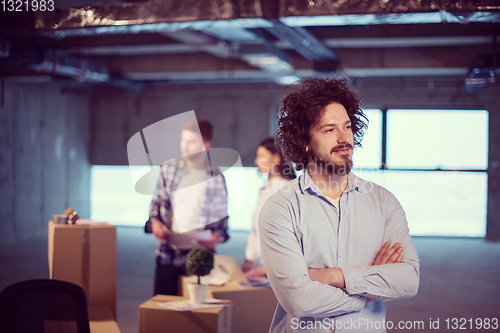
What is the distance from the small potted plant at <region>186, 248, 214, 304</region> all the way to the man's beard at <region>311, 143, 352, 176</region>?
0.93 meters

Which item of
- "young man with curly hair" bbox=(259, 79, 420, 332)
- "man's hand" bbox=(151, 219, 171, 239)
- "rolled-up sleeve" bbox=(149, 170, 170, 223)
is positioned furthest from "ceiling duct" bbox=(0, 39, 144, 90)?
"young man with curly hair" bbox=(259, 79, 420, 332)

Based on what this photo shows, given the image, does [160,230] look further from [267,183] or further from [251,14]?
[251,14]

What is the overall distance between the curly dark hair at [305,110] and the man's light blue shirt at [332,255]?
0.41ft

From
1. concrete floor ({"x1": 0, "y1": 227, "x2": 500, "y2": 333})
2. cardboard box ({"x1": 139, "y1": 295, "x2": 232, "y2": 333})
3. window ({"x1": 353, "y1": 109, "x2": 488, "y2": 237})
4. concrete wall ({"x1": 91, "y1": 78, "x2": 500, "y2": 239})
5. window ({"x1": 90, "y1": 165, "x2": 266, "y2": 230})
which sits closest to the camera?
cardboard box ({"x1": 139, "y1": 295, "x2": 232, "y2": 333})

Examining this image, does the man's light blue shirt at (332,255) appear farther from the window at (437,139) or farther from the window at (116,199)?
the window at (116,199)

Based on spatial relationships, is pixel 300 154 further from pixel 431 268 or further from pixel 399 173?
pixel 399 173

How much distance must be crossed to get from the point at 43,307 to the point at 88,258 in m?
0.92

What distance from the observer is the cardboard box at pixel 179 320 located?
2082mm

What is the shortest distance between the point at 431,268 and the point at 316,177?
5.01 m

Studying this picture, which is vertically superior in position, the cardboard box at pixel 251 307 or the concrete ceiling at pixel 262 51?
the concrete ceiling at pixel 262 51

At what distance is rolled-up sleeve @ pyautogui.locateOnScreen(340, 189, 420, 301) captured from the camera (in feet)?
4.40

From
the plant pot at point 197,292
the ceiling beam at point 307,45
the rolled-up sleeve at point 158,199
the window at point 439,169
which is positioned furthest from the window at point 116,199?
the plant pot at point 197,292

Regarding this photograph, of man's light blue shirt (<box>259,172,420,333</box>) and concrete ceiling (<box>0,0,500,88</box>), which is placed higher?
concrete ceiling (<box>0,0,500,88</box>)

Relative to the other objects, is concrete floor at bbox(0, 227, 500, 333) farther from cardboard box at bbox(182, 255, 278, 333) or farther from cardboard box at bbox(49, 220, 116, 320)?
cardboard box at bbox(182, 255, 278, 333)
